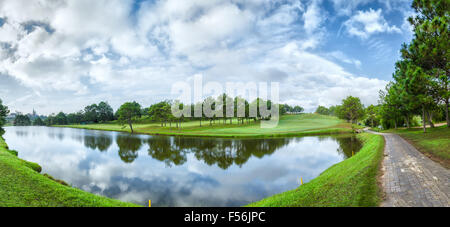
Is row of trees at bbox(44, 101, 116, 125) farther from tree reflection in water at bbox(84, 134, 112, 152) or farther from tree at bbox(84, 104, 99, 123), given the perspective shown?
tree reflection in water at bbox(84, 134, 112, 152)

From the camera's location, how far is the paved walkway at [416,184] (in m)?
5.93

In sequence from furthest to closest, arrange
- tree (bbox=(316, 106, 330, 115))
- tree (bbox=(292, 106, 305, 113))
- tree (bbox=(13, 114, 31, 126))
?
tree (bbox=(292, 106, 305, 113))
tree (bbox=(316, 106, 330, 115))
tree (bbox=(13, 114, 31, 126))

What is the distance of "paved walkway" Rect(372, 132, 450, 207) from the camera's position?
233 inches

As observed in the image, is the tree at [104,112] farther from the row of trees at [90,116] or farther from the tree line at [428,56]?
the tree line at [428,56]

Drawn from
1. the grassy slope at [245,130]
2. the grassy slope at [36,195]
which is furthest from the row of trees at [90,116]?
the grassy slope at [36,195]

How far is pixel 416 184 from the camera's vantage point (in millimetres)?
7391

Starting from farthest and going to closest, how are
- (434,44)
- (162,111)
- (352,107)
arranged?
(352,107) → (162,111) → (434,44)

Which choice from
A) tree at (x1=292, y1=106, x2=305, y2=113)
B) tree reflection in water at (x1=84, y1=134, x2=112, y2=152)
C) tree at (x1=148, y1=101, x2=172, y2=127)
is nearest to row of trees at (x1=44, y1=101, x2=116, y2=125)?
tree at (x1=148, y1=101, x2=172, y2=127)

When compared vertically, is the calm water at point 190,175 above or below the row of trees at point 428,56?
below

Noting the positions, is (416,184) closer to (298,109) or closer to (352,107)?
(352,107)

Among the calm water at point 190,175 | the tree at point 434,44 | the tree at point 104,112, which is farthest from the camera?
the tree at point 104,112

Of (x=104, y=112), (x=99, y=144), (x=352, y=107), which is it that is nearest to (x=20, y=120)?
(x=104, y=112)
